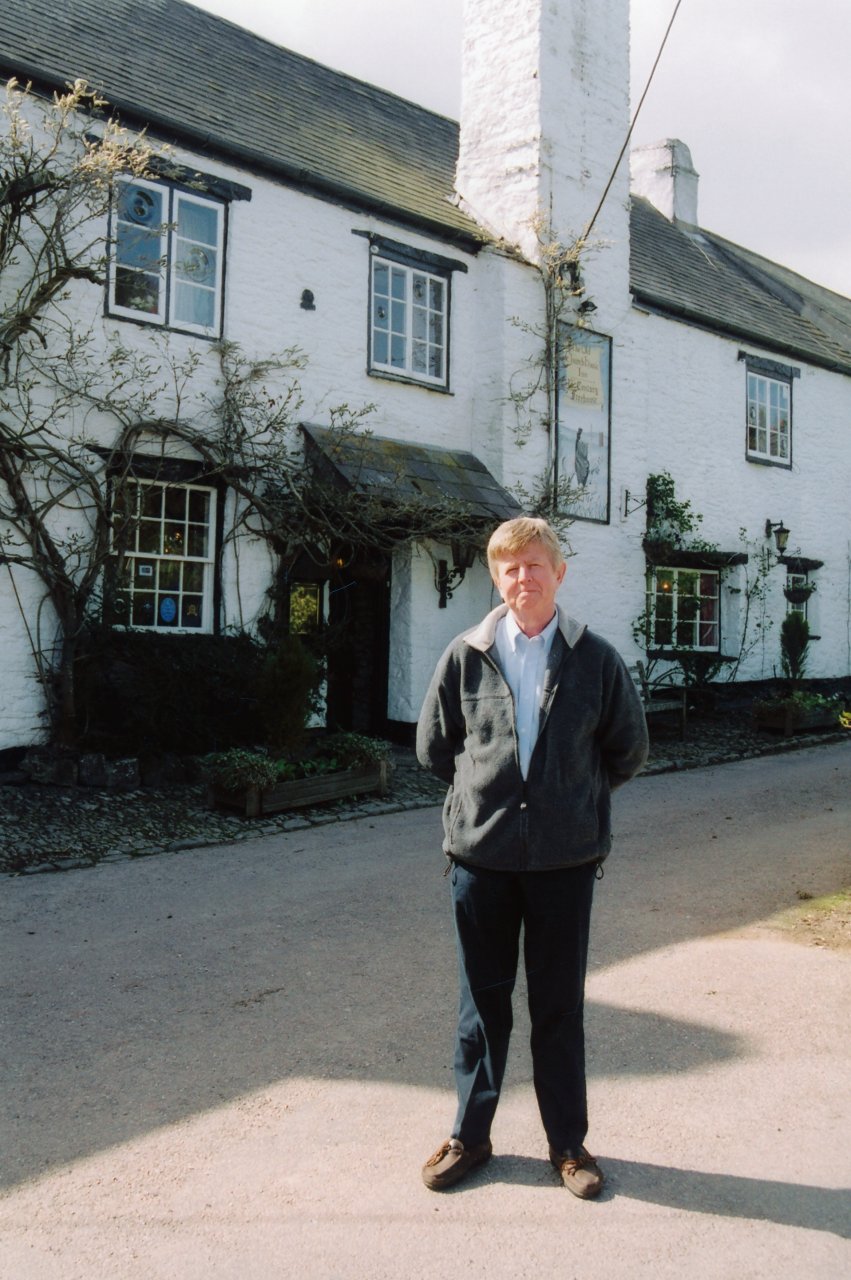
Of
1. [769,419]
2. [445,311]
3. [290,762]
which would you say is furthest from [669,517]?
[290,762]

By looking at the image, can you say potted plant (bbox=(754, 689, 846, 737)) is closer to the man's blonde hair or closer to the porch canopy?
the porch canopy

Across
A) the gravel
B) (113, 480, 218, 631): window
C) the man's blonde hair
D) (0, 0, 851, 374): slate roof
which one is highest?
(0, 0, 851, 374): slate roof

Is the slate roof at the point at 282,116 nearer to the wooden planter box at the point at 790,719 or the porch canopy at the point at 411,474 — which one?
the porch canopy at the point at 411,474

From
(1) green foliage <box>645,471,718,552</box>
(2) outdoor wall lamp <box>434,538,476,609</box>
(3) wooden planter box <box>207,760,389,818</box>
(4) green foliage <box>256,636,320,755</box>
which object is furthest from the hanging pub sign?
(4) green foliage <box>256,636,320,755</box>

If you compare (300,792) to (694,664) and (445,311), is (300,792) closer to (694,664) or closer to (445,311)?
(445,311)

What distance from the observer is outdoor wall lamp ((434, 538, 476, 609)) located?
1216 centimetres

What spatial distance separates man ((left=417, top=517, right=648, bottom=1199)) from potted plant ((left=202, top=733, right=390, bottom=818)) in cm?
546

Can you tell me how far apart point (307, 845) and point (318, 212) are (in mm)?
7096

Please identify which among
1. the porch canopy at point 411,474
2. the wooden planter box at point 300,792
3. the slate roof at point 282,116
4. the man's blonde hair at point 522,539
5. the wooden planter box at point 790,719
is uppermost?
the slate roof at point 282,116

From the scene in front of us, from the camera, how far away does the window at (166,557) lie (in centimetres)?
998

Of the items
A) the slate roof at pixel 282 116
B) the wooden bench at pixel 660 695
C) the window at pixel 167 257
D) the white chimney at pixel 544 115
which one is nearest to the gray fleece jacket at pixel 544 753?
the window at pixel 167 257

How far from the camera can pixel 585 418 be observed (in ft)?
45.5

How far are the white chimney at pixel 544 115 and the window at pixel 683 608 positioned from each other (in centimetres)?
463

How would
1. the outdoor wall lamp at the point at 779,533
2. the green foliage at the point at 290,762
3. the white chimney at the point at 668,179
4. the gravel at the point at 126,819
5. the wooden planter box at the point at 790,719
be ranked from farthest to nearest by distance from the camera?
1. the white chimney at the point at 668,179
2. the outdoor wall lamp at the point at 779,533
3. the wooden planter box at the point at 790,719
4. the green foliage at the point at 290,762
5. the gravel at the point at 126,819
